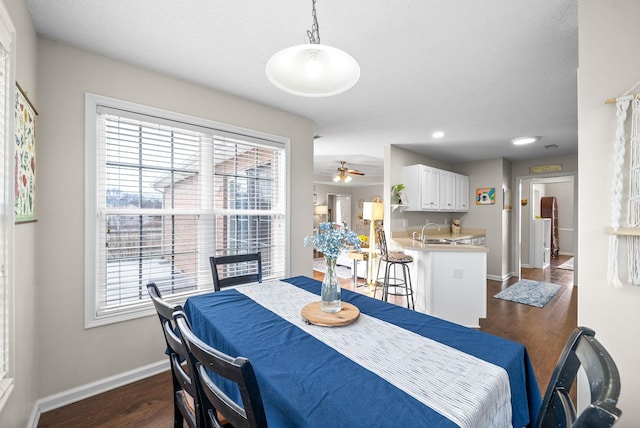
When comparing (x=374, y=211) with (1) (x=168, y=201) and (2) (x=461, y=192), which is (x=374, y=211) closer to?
(2) (x=461, y=192)

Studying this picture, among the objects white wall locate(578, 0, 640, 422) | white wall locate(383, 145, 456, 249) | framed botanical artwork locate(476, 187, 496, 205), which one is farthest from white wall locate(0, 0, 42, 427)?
framed botanical artwork locate(476, 187, 496, 205)

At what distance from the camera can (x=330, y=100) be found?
2.89m

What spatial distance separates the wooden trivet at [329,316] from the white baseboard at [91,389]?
65.9 inches

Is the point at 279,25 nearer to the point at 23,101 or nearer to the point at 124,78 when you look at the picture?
the point at 124,78

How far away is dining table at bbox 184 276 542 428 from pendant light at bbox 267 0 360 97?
1.10 m

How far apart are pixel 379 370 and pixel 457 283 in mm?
2650

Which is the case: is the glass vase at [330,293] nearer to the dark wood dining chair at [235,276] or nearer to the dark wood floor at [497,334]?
the dark wood dining chair at [235,276]

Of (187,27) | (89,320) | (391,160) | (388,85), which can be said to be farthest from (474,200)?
(89,320)

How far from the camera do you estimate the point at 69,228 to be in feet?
6.43

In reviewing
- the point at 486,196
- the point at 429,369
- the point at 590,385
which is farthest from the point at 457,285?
the point at 486,196

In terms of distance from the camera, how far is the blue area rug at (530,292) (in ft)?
13.6

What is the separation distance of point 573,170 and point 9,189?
284 inches

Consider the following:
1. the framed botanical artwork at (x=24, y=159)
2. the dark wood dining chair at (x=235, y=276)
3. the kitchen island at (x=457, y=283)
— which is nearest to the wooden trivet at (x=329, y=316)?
the dark wood dining chair at (x=235, y=276)

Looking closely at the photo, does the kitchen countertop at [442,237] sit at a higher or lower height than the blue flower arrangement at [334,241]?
lower
